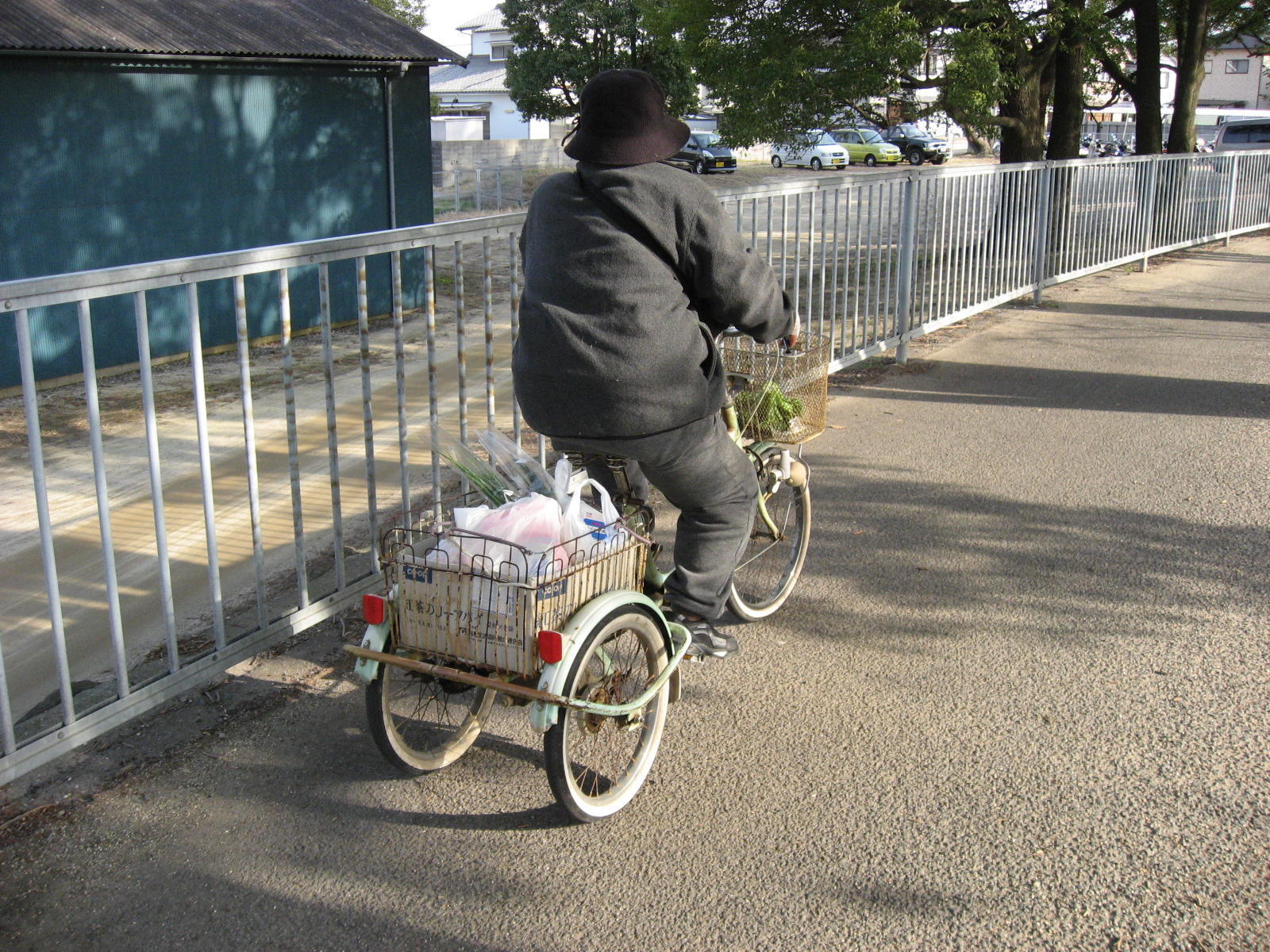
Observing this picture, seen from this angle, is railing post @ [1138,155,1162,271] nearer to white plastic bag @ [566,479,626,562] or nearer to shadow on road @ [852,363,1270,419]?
shadow on road @ [852,363,1270,419]

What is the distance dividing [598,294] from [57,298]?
1429 mm

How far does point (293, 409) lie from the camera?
3.98 m

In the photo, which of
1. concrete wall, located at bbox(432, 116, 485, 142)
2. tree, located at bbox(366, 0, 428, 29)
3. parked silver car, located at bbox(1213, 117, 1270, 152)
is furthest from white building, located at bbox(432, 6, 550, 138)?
parked silver car, located at bbox(1213, 117, 1270, 152)

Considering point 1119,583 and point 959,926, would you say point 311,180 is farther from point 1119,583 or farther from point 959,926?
point 959,926

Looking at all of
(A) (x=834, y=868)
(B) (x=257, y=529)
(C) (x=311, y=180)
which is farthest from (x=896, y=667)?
(C) (x=311, y=180)

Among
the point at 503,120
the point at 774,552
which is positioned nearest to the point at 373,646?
the point at 774,552

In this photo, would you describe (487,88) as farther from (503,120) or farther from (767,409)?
(767,409)

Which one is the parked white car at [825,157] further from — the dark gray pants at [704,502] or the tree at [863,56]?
the dark gray pants at [704,502]

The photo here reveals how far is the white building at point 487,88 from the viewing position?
68.6 metres

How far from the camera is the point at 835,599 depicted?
16.6ft

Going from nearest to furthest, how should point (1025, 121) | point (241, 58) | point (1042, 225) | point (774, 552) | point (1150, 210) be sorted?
point (774, 552)
point (241, 58)
point (1042, 225)
point (1150, 210)
point (1025, 121)

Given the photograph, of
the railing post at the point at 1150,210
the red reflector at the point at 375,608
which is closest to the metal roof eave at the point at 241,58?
the red reflector at the point at 375,608

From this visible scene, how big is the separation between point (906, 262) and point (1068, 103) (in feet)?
34.1

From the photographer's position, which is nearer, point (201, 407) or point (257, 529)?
point (201, 407)
